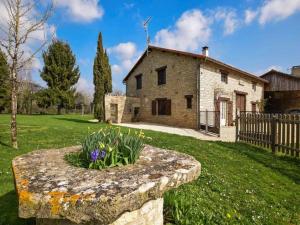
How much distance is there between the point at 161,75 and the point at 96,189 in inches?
734

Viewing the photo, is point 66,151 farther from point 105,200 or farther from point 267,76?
point 267,76

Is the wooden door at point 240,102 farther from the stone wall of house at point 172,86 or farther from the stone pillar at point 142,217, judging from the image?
the stone pillar at point 142,217

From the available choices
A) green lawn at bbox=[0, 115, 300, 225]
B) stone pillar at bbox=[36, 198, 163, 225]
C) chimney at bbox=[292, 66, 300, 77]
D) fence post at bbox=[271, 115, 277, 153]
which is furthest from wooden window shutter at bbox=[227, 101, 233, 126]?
stone pillar at bbox=[36, 198, 163, 225]

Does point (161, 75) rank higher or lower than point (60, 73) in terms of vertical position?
lower

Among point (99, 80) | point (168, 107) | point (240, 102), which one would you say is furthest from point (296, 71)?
point (99, 80)

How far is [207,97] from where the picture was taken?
16.9m

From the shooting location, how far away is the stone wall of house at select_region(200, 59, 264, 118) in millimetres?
16547

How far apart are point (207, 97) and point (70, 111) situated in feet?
96.8

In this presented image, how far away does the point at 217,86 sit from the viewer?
58.2 ft

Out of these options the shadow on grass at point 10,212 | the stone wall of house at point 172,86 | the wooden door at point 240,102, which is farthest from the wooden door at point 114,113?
the shadow on grass at point 10,212

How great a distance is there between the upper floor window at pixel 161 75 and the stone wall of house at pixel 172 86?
29 centimetres

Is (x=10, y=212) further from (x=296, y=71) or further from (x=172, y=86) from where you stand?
(x=296, y=71)

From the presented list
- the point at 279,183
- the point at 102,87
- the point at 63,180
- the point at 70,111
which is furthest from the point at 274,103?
the point at 70,111

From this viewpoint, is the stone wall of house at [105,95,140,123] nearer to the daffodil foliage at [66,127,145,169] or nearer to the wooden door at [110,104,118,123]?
the wooden door at [110,104,118,123]
